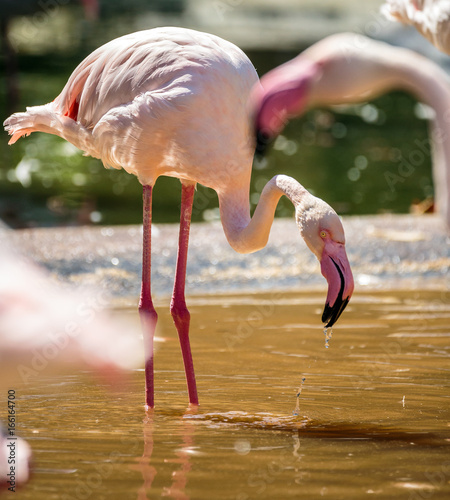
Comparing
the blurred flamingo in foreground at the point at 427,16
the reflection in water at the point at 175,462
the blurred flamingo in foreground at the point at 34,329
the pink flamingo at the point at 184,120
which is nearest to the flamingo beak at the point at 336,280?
the pink flamingo at the point at 184,120

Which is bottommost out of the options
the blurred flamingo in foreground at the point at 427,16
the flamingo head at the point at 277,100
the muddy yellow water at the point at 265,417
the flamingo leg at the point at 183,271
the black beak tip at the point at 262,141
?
the muddy yellow water at the point at 265,417

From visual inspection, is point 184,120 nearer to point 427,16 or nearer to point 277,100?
point 277,100

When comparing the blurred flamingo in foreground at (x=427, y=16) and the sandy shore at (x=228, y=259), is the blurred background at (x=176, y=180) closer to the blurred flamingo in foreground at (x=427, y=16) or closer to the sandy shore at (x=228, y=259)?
Result: the sandy shore at (x=228, y=259)

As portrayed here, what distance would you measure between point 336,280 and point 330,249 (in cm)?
12

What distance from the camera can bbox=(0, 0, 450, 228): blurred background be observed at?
8.55 meters

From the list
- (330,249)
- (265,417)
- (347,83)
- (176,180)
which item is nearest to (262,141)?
(330,249)

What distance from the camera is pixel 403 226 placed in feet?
22.3

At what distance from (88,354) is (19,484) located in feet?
1.70

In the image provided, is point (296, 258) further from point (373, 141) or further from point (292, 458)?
point (373, 141)

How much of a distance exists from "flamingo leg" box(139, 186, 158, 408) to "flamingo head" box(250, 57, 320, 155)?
0.64 m

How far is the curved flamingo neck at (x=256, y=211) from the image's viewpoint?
390 cm

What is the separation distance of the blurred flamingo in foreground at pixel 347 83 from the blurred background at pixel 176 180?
129 inches

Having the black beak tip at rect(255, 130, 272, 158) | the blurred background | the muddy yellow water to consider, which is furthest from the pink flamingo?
the blurred background

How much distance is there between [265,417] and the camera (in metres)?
3.83
